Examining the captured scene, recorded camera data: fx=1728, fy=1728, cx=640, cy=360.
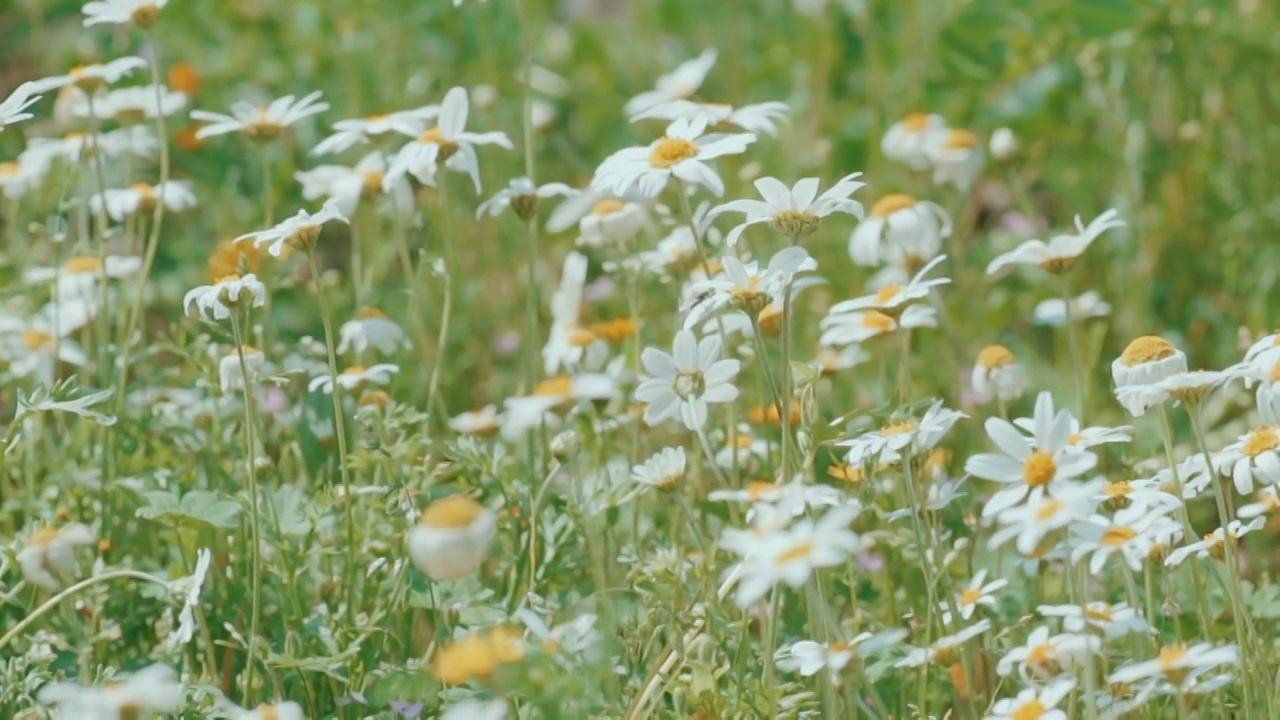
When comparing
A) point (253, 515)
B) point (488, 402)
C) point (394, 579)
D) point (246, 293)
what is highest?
point (246, 293)

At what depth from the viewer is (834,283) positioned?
2693mm

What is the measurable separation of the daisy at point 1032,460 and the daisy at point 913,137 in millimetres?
1382

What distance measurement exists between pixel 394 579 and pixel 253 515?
195mm

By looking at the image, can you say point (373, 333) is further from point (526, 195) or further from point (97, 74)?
point (97, 74)

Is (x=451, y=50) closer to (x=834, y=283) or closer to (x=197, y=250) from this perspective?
(x=197, y=250)

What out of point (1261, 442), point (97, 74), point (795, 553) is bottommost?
point (1261, 442)

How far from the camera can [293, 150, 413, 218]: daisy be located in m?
1.96

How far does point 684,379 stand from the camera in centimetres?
143

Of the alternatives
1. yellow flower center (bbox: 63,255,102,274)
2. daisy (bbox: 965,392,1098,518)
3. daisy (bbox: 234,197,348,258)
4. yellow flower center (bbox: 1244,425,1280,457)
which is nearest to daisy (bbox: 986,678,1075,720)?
daisy (bbox: 965,392,1098,518)

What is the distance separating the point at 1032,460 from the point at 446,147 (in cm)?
74

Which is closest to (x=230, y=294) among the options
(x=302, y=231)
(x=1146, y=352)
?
(x=302, y=231)

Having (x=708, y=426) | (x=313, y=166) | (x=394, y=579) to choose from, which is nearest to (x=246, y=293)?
(x=394, y=579)

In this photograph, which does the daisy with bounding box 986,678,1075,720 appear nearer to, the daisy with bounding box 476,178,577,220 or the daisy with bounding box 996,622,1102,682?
the daisy with bounding box 996,622,1102,682

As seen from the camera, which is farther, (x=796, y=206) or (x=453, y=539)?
(x=796, y=206)
